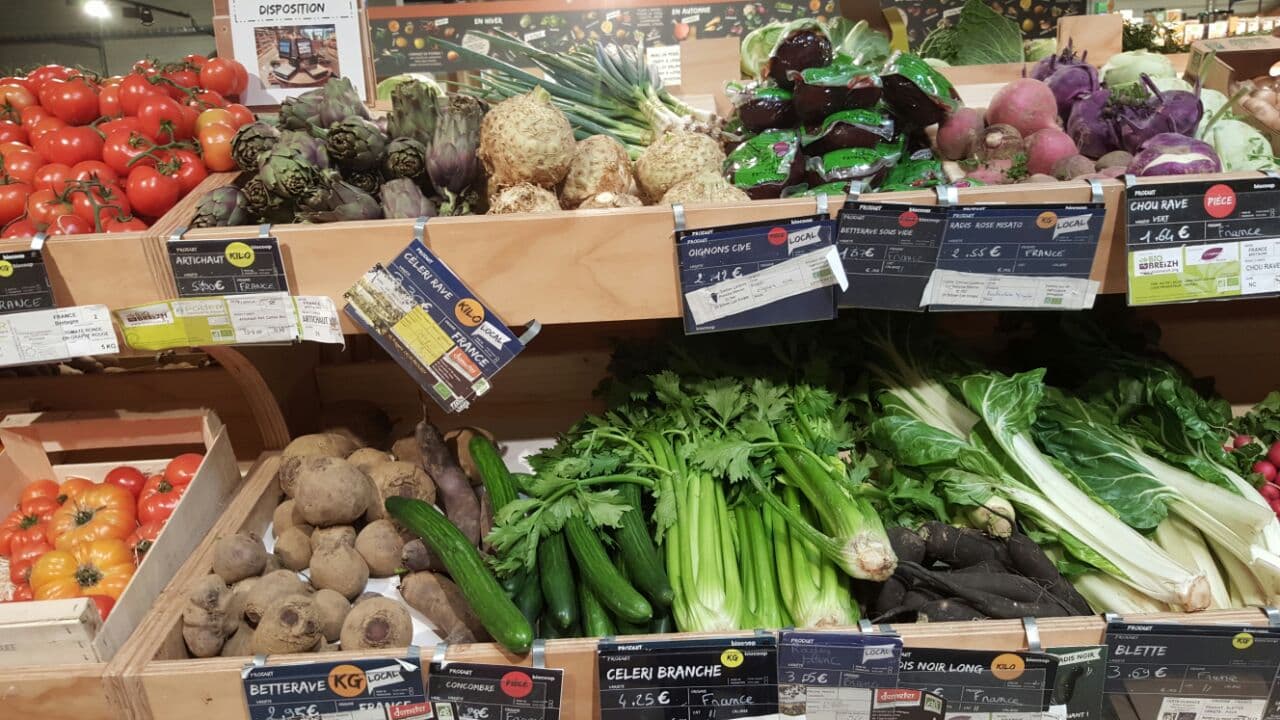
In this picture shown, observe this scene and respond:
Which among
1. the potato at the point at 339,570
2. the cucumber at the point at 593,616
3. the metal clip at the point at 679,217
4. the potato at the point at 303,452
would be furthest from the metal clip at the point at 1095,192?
the potato at the point at 303,452

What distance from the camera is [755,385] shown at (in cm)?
153

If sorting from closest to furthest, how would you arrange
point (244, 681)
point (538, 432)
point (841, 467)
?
point (244, 681) < point (841, 467) < point (538, 432)

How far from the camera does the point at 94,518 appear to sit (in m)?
1.69

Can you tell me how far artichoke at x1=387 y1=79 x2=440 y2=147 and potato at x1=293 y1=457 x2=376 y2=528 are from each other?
0.65 metres

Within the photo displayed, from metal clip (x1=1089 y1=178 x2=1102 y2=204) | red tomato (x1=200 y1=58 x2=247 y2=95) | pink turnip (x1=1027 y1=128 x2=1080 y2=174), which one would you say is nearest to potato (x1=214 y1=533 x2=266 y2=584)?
red tomato (x1=200 y1=58 x2=247 y2=95)

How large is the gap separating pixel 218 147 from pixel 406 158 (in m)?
0.50

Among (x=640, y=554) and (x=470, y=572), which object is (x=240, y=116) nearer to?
(x=470, y=572)

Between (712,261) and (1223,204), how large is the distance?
764mm

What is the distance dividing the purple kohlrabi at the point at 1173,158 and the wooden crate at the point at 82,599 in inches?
72.7

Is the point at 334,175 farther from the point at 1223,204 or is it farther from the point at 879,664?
the point at 1223,204

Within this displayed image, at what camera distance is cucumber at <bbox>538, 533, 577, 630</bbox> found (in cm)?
124

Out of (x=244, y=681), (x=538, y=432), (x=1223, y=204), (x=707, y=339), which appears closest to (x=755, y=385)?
(x=707, y=339)

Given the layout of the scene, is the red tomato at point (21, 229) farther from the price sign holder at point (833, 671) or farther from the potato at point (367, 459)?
the price sign holder at point (833, 671)

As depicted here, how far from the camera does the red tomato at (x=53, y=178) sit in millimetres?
1638
